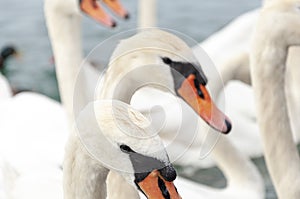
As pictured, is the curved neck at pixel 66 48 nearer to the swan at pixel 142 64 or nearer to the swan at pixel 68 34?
the swan at pixel 68 34

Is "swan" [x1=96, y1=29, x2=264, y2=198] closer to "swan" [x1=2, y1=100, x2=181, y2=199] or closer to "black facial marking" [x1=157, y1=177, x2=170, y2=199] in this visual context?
"swan" [x1=2, y1=100, x2=181, y2=199]

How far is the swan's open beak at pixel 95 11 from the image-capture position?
226 inches

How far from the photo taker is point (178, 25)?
33.8 ft

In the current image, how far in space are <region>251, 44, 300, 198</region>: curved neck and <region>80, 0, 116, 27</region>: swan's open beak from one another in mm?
1694

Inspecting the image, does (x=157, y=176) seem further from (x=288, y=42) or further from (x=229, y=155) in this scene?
(x=229, y=155)

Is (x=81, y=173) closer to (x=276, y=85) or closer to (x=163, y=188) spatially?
(x=163, y=188)

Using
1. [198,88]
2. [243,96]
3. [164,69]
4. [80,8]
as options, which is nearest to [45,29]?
[243,96]

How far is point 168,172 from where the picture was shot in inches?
122

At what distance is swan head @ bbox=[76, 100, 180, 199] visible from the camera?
304 cm

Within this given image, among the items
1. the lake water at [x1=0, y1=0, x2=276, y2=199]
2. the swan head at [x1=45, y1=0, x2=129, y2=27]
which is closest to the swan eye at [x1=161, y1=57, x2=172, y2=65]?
the swan head at [x1=45, y1=0, x2=129, y2=27]

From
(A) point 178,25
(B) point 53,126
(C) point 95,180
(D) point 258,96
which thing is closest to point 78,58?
(B) point 53,126

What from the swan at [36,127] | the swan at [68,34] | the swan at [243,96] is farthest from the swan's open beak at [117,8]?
the swan at [243,96]

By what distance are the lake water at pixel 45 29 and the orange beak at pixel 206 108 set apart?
4.40m

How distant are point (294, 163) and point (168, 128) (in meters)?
2.22
